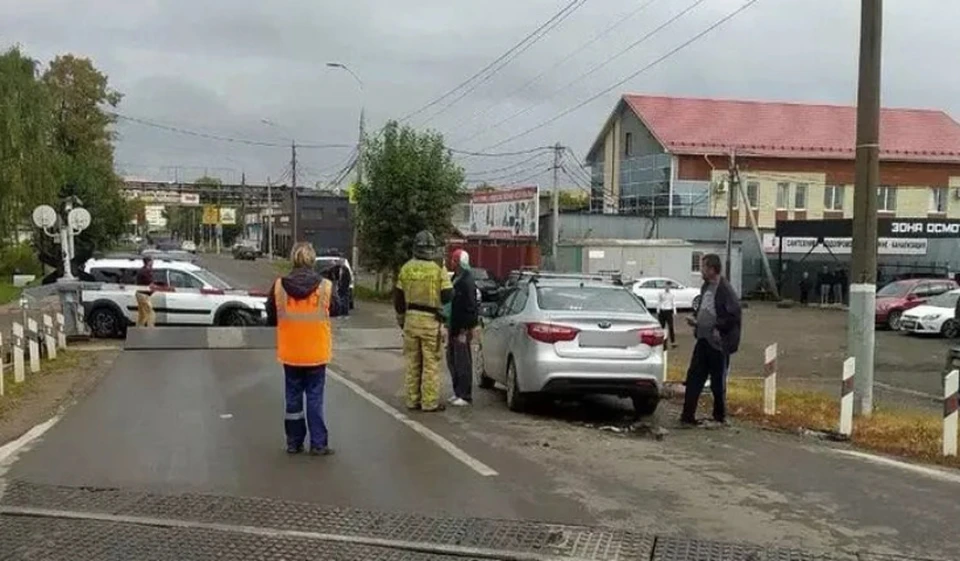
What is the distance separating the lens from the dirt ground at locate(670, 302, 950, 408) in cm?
1712

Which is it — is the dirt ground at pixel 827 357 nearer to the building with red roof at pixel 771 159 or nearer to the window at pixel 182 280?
the window at pixel 182 280

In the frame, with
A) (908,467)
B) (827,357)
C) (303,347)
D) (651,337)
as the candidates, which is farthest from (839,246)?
(303,347)

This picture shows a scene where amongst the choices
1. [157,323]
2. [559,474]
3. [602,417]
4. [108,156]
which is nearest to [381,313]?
[157,323]

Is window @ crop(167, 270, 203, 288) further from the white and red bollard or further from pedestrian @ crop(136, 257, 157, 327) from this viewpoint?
the white and red bollard

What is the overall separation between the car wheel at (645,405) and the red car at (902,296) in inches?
906

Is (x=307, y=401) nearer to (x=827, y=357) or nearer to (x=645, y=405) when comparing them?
(x=645, y=405)

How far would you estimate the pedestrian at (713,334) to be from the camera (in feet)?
36.4

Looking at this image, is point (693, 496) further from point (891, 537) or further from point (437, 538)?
point (437, 538)

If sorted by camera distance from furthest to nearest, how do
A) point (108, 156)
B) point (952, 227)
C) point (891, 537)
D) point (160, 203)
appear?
point (160, 203) < point (108, 156) < point (952, 227) < point (891, 537)

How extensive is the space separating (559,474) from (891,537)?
2.51 metres

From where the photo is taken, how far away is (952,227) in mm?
45125

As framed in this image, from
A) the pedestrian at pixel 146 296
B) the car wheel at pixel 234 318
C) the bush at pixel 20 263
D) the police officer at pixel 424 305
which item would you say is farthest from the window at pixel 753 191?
the police officer at pixel 424 305

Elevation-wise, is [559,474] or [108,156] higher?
[108,156]

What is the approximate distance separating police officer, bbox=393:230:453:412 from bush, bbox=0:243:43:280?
45154mm
